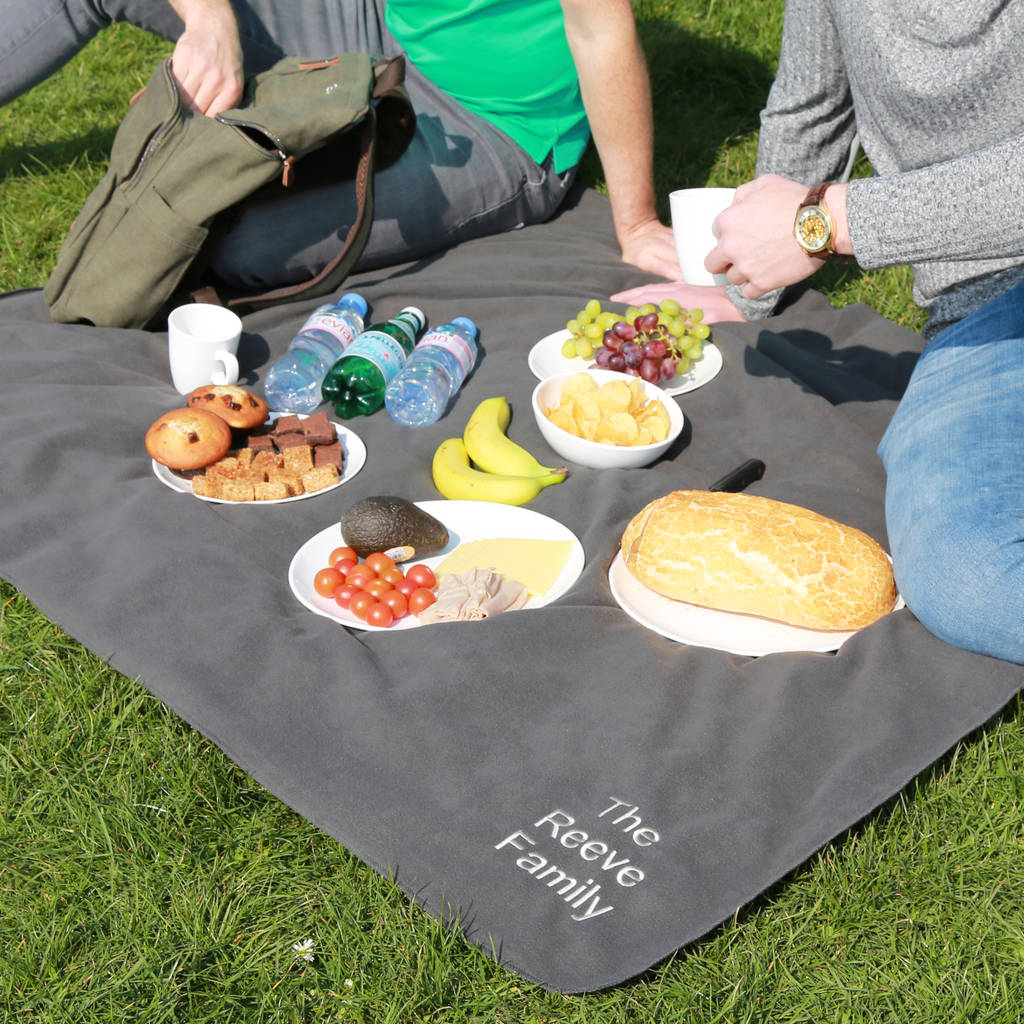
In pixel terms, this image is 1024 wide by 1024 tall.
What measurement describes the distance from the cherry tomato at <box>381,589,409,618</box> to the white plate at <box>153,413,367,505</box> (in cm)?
57

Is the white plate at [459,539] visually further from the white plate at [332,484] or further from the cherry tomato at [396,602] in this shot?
the white plate at [332,484]

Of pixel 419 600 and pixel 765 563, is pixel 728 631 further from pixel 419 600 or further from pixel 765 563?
pixel 419 600

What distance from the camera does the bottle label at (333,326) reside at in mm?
3439

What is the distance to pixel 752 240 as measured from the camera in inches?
91.7

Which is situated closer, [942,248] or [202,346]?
[942,248]

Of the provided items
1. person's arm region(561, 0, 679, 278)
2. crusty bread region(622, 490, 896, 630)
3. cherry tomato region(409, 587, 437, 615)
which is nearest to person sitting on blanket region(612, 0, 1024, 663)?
crusty bread region(622, 490, 896, 630)

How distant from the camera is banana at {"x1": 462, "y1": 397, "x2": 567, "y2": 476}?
287cm

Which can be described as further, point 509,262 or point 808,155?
point 509,262

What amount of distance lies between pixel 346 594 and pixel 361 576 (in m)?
0.06

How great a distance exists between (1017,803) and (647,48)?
476 cm

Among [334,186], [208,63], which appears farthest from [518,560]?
[208,63]

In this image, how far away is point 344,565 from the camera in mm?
2475

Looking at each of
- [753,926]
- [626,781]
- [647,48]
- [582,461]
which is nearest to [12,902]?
[626,781]

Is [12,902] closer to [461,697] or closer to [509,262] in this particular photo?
[461,697]
